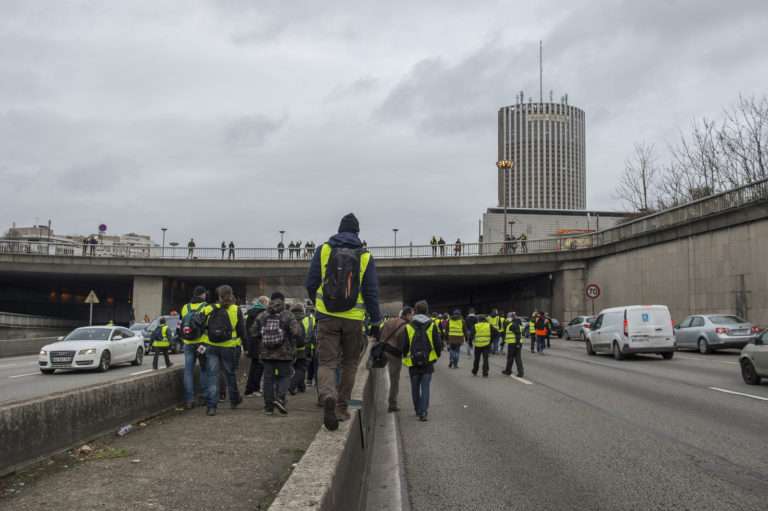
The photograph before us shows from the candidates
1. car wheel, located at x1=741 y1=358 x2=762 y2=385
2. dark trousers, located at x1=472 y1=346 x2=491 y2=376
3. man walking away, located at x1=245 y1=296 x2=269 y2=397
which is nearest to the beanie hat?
man walking away, located at x1=245 y1=296 x2=269 y2=397

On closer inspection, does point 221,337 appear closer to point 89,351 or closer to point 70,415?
point 70,415

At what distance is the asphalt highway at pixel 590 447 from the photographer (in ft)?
18.4

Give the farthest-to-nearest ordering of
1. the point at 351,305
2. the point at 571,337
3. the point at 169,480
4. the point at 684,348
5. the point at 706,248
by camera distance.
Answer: the point at 571,337 → the point at 706,248 → the point at 684,348 → the point at 351,305 → the point at 169,480

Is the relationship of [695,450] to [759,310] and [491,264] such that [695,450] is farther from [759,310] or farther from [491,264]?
Answer: [491,264]

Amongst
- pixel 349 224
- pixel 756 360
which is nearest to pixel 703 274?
pixel 756 360

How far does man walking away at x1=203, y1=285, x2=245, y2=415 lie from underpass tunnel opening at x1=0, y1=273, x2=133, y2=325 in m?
45.1

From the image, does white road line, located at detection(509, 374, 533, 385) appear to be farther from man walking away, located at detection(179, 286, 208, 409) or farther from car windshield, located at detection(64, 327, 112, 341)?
car windshield, located at detection(64, 327, 112, 341)

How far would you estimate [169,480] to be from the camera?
5.01 metres

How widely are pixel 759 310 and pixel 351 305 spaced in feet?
86.8

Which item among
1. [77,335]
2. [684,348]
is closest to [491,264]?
[684,348]

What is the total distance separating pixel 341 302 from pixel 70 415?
8.54 ft

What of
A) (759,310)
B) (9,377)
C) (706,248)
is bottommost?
(9,377)

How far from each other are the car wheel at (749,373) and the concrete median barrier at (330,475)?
33.4ft

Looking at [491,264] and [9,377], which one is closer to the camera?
[9,377]
